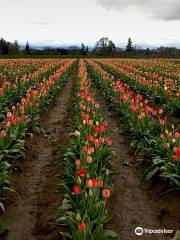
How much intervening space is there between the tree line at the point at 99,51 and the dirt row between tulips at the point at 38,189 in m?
89.1

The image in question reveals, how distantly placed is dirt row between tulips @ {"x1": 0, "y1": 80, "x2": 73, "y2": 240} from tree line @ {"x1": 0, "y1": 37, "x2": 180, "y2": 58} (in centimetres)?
8910

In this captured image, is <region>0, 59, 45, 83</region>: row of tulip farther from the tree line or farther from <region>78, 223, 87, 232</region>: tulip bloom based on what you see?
the tree line

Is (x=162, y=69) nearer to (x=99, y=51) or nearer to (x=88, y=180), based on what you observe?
(x=88, y=180)

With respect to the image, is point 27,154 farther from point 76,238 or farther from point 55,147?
point 76,238

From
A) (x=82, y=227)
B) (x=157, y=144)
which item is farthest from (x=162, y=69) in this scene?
(x=82, y=227)

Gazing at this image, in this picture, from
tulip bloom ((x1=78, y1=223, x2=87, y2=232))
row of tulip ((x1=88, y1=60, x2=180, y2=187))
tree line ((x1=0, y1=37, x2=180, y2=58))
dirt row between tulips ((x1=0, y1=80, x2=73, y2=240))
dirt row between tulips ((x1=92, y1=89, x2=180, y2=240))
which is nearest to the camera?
tulip bloom ((x1=78, y1=223, x2=87, y2=232))

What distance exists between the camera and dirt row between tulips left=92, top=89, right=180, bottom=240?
5.93 metres

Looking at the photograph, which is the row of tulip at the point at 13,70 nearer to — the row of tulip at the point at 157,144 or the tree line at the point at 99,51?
the row of tulip at the point at 157,144

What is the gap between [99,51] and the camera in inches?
5472

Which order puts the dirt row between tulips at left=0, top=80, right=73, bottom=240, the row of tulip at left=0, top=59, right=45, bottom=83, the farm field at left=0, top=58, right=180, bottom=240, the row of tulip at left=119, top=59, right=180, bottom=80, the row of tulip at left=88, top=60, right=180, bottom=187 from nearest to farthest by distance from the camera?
the farm field at left=0, top=58, right=180, bottom=240, the dirt row between tulips at left=0, top=80, right=73, bottom=240, the row of tulip at left=88, top=60, right=180, bottom=187, the row of tulip at left=0, top=59, right=45, bottom=83, the row of tulip at left=119, top=59, right=180, bottom=80

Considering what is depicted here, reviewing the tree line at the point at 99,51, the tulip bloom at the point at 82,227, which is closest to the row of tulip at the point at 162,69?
the tulip bloom at the point at 82,227

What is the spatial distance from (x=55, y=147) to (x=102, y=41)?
156311 mm

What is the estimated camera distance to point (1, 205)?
6.17m

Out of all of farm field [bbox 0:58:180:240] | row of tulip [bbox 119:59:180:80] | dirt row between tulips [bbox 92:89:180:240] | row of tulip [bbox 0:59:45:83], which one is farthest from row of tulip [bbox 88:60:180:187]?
row of tulip [bbox 0:59:45:83]
